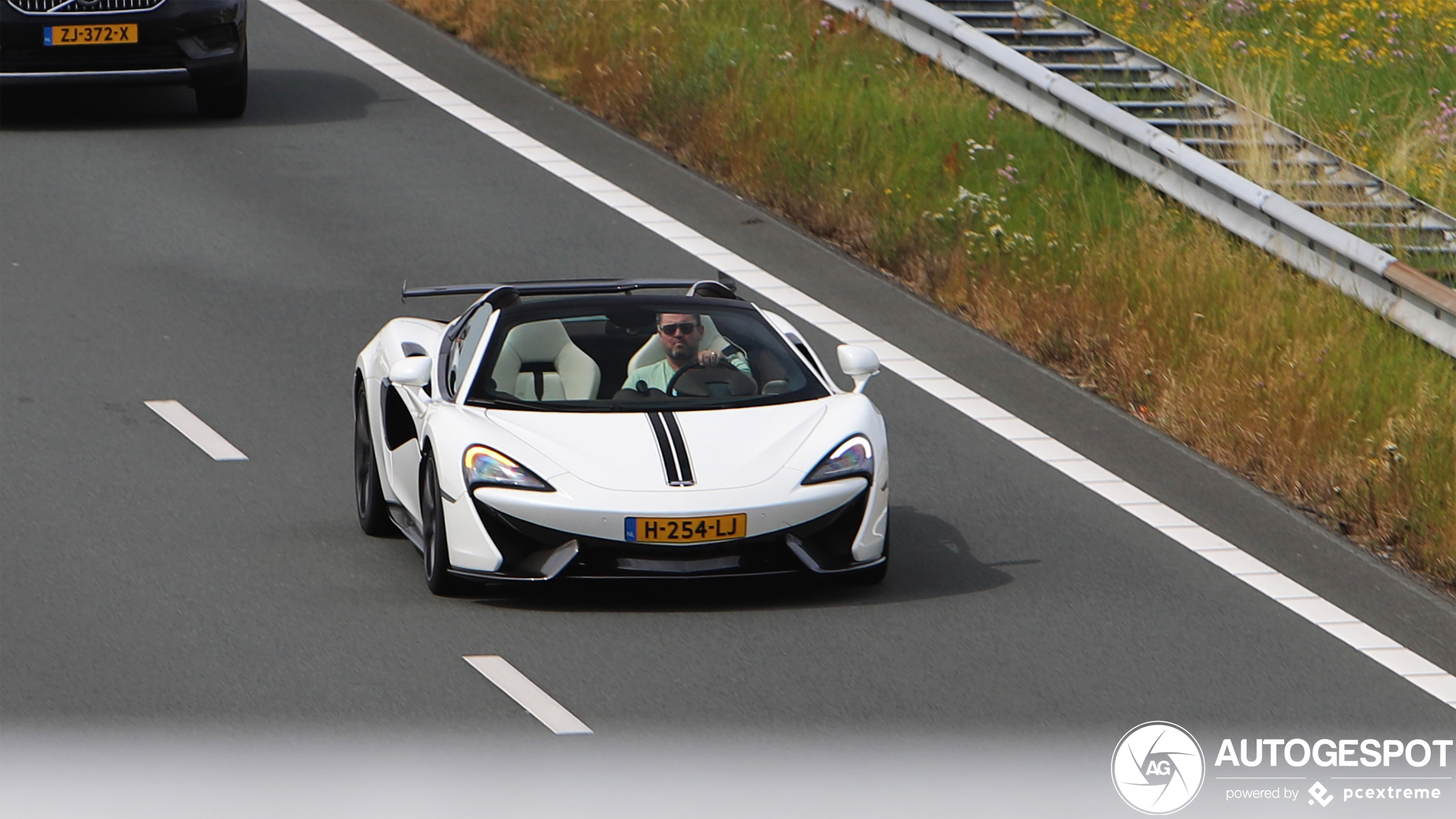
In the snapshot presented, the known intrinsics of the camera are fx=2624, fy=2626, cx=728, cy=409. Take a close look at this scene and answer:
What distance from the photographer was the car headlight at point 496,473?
1030cm

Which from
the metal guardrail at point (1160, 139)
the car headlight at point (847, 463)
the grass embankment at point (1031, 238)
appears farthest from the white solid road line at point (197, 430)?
the metal guardrail at point (1160, 139)

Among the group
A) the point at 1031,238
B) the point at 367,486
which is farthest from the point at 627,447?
the point at 1031,238

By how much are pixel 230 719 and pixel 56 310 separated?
7014 millimetres

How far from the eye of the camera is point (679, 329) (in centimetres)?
1118

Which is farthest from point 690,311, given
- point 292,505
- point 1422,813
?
point 1422,813

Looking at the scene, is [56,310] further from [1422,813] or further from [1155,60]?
[1422,813]

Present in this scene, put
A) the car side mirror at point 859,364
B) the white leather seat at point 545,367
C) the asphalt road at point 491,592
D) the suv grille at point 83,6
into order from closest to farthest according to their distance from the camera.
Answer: the asphalt road at point 491,592
the white leather seat at point 545,367
the car side mirror at point 859,364
the suv grille at point 83,6

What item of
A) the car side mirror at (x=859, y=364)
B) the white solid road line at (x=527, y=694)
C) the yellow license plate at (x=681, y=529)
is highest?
the car side mirror at (x=859, y=364)

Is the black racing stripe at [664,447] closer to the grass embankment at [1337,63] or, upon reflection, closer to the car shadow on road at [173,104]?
the grass embankment at [1337,63]

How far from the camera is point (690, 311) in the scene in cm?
1131

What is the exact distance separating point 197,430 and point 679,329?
330 cm

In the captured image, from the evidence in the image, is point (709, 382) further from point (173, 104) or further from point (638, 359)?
point (173, 104)

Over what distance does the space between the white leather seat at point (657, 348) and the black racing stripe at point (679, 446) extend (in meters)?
0.53

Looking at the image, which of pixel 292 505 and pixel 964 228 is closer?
pixel 292 505
